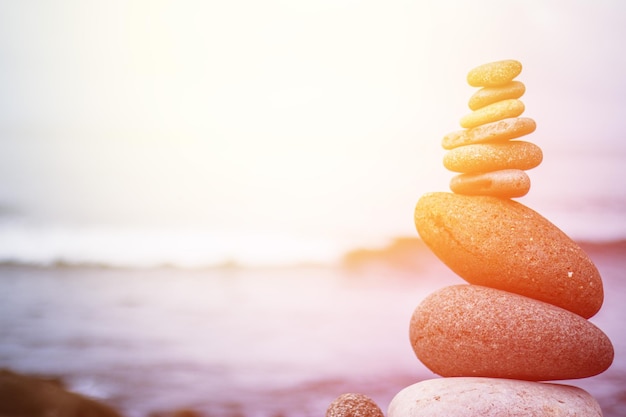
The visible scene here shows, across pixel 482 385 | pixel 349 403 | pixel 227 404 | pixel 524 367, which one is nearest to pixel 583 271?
pixel 524 367

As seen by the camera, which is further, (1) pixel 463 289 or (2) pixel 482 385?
(1) pixel 463 289

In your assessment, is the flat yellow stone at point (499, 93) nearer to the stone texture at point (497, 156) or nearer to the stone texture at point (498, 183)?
the stone texture at point (497, 156)

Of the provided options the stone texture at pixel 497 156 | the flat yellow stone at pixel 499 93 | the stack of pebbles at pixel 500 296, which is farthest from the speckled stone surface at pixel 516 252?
the flat yellow stone at pixel 499 93

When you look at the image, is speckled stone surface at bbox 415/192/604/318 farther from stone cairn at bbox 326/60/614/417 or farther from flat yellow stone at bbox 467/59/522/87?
flat yellow stone at bbox 467/59/522/87

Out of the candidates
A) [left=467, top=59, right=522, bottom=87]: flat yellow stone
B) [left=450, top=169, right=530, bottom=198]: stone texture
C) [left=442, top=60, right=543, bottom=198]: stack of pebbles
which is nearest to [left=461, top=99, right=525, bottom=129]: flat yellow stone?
[left=442, top=60, right=543, bottom=198]: stack of pebbles

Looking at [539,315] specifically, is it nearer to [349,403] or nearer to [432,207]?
[432,207]

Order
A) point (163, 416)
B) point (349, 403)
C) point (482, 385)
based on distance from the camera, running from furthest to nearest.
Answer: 1. point (163, 416)
2. point (349, 403)
3. point (482, 385)

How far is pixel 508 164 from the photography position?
374 centimetres

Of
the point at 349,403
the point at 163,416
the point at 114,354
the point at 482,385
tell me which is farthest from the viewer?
the point at 114,354

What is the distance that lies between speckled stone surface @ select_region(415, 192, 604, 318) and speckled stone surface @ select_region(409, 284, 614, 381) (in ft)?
0.38

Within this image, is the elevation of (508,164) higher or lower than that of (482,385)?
higher

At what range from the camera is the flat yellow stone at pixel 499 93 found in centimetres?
379

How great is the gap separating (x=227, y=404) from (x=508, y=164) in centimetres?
324

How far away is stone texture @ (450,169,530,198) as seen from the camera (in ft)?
12.0
